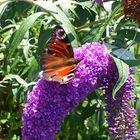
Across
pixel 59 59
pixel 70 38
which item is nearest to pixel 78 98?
pixel 59 59

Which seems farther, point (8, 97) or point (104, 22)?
point (8, 97)

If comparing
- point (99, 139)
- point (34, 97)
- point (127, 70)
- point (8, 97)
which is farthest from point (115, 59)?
point (8, 97)

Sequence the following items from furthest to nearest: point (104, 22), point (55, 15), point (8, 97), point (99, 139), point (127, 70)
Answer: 1. point (8, 97)
2. point (99, 139)
3. point (104, 22)
4. point (55, 15)
5. point (127, 70)

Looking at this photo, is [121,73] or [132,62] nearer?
[121,73]

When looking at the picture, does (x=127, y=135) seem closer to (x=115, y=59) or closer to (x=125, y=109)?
(x=125, y=109)

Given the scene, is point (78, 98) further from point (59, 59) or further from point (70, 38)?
point (70, 38)
